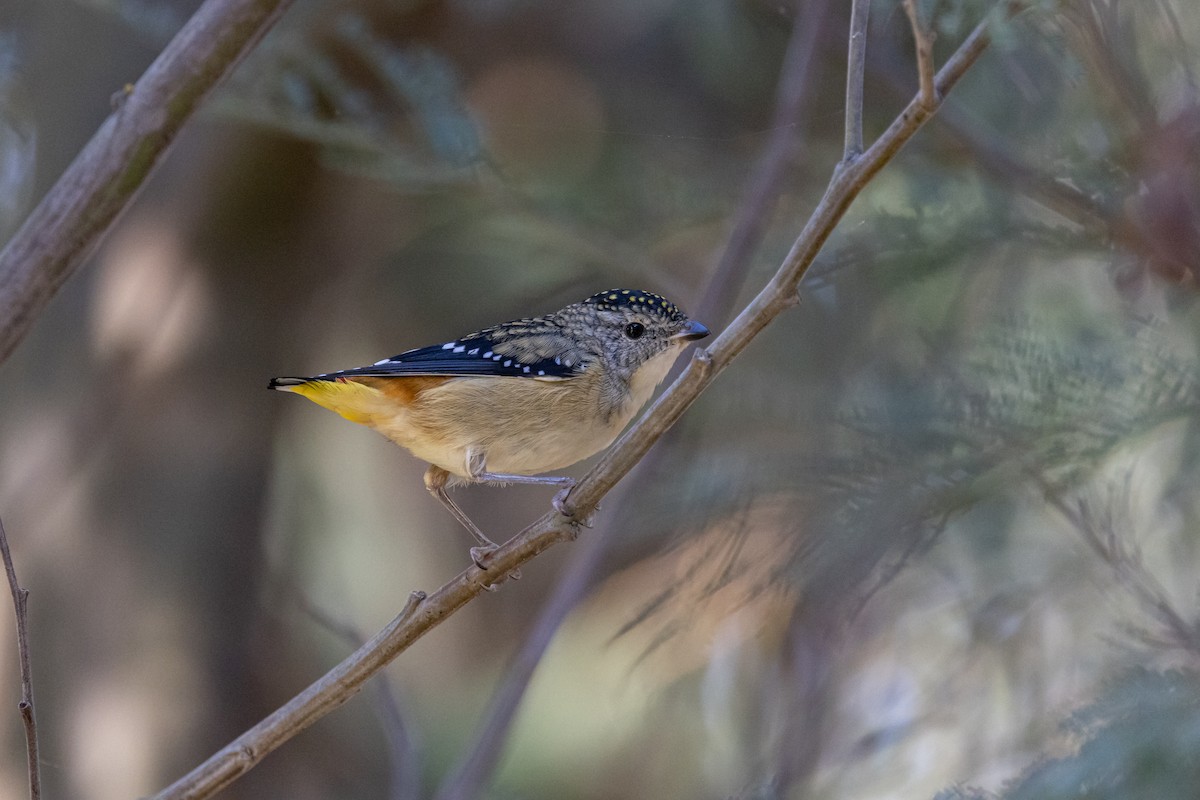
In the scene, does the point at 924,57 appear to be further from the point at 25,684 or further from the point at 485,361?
the point at 25,684

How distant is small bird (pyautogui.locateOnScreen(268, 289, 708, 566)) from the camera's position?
262 cm

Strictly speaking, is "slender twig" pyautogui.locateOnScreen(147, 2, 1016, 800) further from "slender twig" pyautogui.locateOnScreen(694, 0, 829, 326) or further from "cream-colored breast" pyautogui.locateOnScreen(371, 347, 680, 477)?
"slender twig" pyautogui.locateOnScreen(694, 0, 829, 326)

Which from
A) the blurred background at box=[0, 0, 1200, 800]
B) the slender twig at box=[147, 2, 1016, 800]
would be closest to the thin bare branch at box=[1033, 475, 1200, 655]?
the blurred background at box=[0, 0, 1200, 800]

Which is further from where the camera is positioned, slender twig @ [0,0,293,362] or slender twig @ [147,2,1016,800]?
slender twig @ [0,0,293,362]

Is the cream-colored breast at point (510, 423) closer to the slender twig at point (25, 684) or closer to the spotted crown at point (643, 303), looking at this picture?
the spotted crown at point (643, 303)

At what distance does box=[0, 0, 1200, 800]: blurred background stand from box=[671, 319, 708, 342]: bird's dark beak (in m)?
0.14

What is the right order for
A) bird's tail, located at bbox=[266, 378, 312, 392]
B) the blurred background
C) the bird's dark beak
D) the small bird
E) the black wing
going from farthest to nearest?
the bird's dark beak < the black wing < the small bird < the blurred background < bird's tail, located at bbox=[266, 378, 312, 392]

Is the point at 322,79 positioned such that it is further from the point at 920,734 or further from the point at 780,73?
the point at 920,734

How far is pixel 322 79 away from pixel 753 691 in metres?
2.56

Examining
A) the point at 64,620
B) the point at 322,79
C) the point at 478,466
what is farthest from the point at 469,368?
the point at 64,620

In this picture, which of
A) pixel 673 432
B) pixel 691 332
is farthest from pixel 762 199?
pixel 673 432

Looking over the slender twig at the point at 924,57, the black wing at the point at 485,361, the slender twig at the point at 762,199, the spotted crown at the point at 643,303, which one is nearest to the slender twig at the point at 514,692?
the black wing at the point at 485,361

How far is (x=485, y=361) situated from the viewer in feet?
9.29

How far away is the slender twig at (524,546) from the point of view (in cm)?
173
